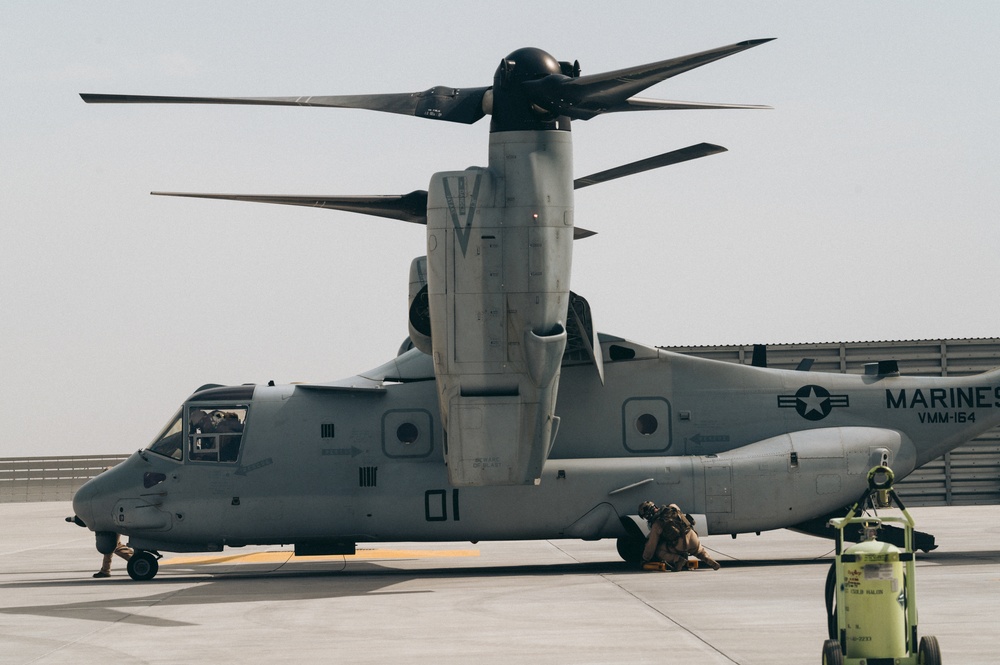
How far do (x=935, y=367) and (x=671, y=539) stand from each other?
1367cm

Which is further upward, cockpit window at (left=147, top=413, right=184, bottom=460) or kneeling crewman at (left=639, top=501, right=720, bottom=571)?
cockpit window at (left=147, top=413, right=184, bottom=460)

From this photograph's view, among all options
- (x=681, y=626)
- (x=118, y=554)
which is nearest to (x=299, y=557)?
(x=118, y=554)

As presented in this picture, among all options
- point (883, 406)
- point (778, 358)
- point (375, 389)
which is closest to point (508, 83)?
point (375, 389)

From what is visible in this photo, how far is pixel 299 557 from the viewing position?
23.0 metres

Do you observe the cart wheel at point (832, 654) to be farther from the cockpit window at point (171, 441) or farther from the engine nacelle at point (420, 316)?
the cockpit window at point (171, 441)

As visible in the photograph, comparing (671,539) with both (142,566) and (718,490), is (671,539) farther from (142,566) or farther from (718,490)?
(142,566)

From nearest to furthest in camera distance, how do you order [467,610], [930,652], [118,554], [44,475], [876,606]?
[930,652] < [876,606] < [467,610] < [118,554] < [44,475]

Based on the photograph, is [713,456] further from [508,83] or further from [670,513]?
[508,83]

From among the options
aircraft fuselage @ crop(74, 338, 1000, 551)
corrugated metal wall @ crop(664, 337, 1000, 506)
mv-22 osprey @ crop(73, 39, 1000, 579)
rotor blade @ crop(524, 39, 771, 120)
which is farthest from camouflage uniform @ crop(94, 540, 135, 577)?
corrugated metal wall @ crop(664, 337, 1000, 506)

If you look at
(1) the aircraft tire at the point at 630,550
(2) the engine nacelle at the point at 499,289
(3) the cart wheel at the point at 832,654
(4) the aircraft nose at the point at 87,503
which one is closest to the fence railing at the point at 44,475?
(4) the aircraft nose at the point at 87,503

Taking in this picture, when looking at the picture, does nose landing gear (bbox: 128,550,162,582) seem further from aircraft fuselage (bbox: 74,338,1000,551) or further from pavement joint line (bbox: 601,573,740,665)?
pavement joint line (bbox: 601,573,740,665)

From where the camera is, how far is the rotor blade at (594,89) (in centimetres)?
1387

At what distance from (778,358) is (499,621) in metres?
17.1

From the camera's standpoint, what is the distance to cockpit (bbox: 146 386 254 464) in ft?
58.7
